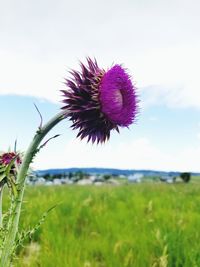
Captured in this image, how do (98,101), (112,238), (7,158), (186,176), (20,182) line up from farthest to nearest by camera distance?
(186,176), (112,238), (7,158), (98,101), (20,182)

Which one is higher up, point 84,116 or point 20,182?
point 84,116

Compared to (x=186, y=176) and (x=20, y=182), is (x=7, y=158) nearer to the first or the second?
(x=20, y=182)

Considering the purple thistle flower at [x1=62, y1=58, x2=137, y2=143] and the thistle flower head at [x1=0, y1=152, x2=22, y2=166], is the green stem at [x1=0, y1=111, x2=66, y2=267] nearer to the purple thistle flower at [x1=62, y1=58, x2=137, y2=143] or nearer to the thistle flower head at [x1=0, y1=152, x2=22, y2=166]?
Answer: the purple thistle flower at [x1=62, y1=58, x2=137, y2=143]

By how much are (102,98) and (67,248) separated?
2561 mm

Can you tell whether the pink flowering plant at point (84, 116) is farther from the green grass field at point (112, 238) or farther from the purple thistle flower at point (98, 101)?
the green grass field at point (112, 238)

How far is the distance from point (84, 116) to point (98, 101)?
86 millimetres

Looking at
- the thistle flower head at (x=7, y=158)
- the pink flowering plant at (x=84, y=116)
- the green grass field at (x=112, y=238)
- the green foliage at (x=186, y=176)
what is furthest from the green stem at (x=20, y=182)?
the green foliage at (x=186, y=176)

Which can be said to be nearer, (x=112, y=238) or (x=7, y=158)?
(x=7, y=158)

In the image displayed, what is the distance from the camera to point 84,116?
2.20m

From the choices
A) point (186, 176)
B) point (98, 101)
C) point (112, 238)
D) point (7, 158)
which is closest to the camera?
point (98, 101)

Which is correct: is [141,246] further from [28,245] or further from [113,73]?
[113,73]

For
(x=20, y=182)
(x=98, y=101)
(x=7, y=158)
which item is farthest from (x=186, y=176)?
(x=20, y=182)

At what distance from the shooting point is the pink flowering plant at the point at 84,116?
1967 mm

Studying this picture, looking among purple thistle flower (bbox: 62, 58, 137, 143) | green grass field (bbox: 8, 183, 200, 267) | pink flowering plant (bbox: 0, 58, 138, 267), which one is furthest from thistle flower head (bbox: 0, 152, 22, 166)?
green grass field (bbox: 8, 183, 200, 267)
